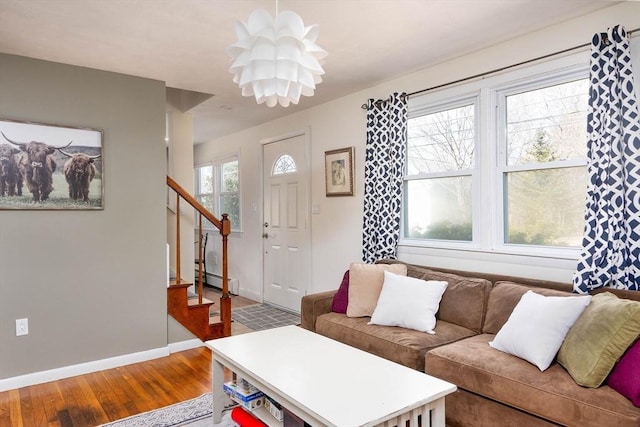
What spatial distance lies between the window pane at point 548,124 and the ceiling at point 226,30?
439 millimetres

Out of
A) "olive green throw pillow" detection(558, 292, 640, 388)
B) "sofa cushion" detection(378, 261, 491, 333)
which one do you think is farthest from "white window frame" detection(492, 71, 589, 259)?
"olive green throw pillow" detection(558, 292, 640, 388)

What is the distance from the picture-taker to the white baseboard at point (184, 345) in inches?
138

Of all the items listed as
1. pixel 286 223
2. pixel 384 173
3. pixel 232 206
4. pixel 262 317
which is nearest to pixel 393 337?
pixel 384 173

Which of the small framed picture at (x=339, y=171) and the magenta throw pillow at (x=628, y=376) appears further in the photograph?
the small framed picture at (x=339, y=171)

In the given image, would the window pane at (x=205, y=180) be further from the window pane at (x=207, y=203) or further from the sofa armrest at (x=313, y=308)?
the sofa armrest at (x=313, y=308)

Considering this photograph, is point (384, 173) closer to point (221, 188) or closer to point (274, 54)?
point (274, 54)

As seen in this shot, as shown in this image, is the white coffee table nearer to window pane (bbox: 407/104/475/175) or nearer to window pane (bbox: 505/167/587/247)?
window pane (bbox: 505/167/587/247)

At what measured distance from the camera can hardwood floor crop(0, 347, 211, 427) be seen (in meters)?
2.39

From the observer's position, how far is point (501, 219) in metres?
2.84

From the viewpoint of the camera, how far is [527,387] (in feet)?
5.83

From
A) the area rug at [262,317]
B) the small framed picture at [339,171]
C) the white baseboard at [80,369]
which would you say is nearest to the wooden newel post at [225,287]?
the area rug at [262,317]

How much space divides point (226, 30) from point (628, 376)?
2.77 m

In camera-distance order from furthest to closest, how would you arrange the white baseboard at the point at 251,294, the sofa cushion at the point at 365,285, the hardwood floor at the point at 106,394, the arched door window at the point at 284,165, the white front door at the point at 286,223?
1. the white baseboard at the point at 251,294
2. the arched door window at the point at 284,165
3. the white front door at the point at 286,223
4. the sofa cushion at the point at 365,285
5. the hardwood floor at the point at 106,394

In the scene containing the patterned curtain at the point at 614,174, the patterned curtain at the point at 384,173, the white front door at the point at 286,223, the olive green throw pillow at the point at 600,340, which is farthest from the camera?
the white front door at the point at 286,223
